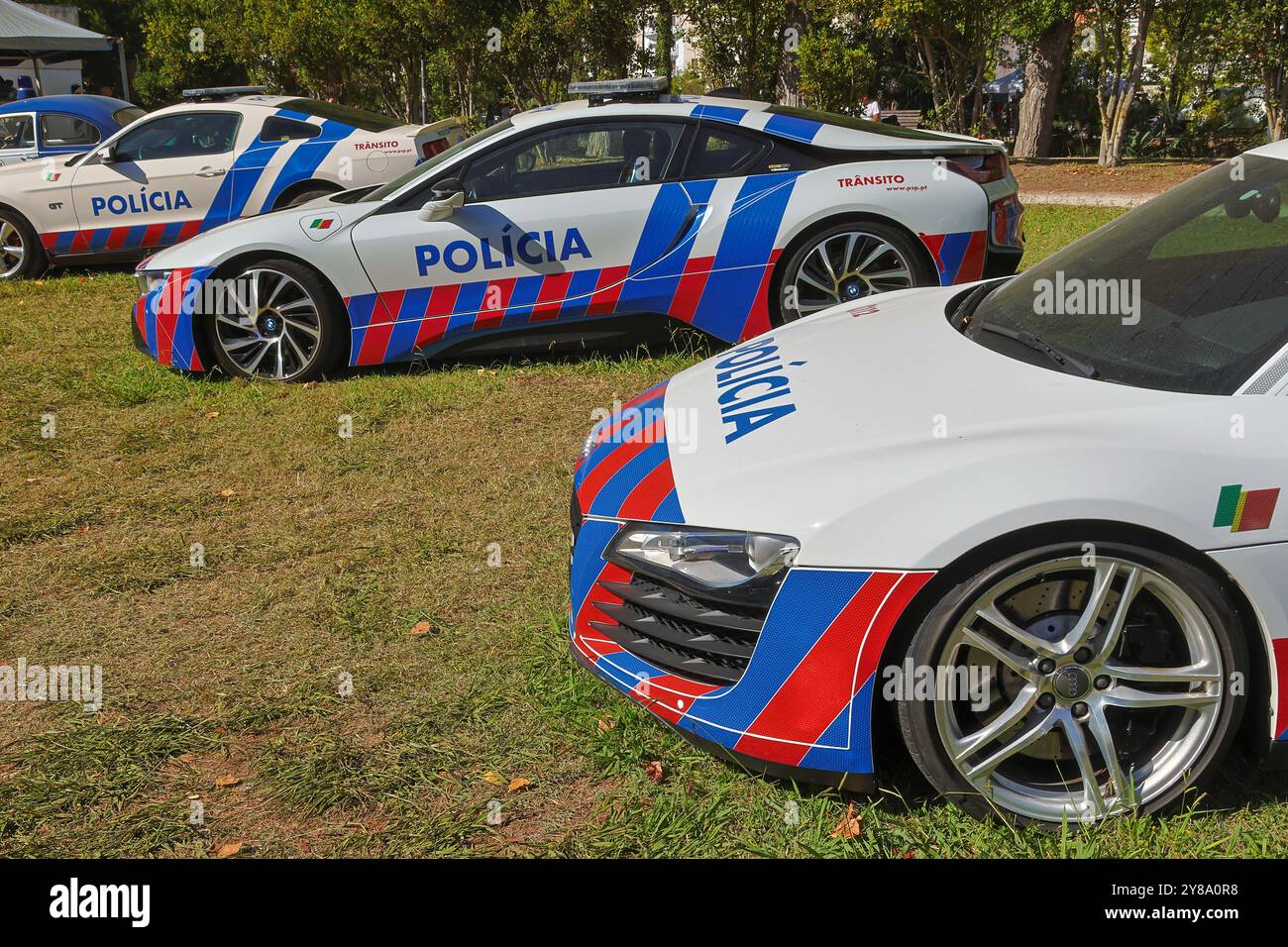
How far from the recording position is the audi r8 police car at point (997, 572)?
→ 95.2 inches

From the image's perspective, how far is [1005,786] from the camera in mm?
2633

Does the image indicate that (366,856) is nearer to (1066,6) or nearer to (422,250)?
(422,250)

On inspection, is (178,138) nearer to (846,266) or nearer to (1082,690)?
(846,266)

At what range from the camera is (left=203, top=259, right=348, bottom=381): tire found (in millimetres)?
6279

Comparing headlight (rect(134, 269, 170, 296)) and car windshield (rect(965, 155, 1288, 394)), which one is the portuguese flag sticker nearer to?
car windshield (rect(965, 155, 1288, 394))

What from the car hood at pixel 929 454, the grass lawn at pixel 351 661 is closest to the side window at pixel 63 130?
the grass lawn at pixel 351 661

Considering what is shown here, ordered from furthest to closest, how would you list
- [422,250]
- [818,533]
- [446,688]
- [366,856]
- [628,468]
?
[422,250] < [446,688] < [628,468] < [366,856] < [818,533]

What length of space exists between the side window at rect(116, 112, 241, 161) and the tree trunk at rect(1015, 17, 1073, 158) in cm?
1304

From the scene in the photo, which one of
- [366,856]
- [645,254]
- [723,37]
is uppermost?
[723,37]

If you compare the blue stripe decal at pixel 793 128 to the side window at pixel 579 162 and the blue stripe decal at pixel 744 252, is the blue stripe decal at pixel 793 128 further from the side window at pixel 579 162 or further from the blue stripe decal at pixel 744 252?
the side window at pixel 579 162

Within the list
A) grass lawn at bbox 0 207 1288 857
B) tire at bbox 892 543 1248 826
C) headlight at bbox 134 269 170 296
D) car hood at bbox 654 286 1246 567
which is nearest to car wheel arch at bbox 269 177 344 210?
headlight at bbox 134 269 170 296

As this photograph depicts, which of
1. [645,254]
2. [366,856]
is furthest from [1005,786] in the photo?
[645,254]

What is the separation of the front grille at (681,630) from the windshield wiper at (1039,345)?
3.34 ft
